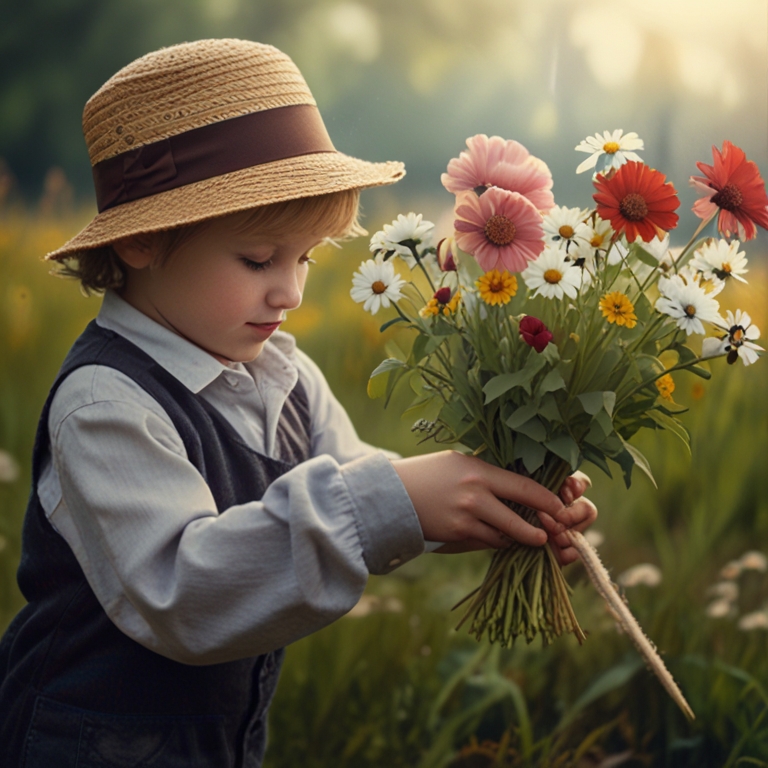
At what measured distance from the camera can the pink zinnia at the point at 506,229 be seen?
0.91m

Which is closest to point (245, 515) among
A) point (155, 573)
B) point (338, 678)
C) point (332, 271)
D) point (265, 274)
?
point (155, 573)

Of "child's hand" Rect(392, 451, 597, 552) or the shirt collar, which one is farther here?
the shirt collar

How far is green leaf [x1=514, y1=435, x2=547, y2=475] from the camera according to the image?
0.97m

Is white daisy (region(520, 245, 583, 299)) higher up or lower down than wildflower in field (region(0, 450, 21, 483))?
higher up

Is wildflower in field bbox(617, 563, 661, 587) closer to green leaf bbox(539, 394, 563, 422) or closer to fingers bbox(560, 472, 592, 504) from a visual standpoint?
fingers bbox(560, 472, 592, 504)

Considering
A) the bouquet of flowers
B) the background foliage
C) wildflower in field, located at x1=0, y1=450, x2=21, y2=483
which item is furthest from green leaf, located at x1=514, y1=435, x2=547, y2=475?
wildflower in field, located at x1=0, y1=450, x2=21, y2=483

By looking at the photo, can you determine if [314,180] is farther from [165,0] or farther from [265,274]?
[165,0]

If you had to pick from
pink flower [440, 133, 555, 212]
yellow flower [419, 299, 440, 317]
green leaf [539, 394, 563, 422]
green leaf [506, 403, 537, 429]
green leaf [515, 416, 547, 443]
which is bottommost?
green leaf [515, 416, 547, 443]

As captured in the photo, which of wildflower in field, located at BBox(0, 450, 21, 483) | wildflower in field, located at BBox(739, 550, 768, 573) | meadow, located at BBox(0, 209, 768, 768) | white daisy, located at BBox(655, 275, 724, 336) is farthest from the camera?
wildflower in field, located at BBox(0, 450, 21, 483)

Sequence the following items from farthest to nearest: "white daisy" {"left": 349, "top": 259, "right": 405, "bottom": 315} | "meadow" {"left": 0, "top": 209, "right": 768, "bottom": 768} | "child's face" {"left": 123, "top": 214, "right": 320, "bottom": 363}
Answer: "meadow" {"left": 0, "top": 209, "right": 768, "bottom": 768} < "child's face" {"left": 123, "top": 214, "right": 320, "bottom": 363} < "white daisy" {"left": 349, "top": 259, "right": 405, "bottom": 315}

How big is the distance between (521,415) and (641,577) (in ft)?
3.34

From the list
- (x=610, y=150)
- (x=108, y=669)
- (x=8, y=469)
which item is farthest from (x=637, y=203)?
(x=8, y=469)

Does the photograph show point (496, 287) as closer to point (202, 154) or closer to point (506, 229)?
point (506, 229)

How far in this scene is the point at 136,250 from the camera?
114 centimetres
